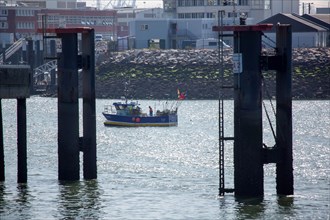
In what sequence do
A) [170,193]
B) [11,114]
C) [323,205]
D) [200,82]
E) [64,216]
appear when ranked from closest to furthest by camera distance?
1. [64,216]
2. [323,205]
3. [170,193]
4. [11,114]
5. [200,82]

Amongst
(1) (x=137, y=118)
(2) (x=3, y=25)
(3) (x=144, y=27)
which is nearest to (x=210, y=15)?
(3) (x=144, y=27)

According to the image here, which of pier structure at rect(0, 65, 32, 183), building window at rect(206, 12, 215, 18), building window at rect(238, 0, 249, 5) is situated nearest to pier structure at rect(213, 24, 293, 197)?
pier structure at rect(0, 65, 32, 183)

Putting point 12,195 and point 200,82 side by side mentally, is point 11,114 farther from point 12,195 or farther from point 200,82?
point 12,195

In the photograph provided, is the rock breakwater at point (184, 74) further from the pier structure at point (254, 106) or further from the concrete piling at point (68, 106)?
the pier structure at point (254, 106)

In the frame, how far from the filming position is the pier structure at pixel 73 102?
45.8m

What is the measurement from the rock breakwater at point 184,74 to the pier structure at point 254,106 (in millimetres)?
83107

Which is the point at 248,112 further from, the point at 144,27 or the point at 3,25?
the point at 3,25

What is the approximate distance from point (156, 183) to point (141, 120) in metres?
42.7

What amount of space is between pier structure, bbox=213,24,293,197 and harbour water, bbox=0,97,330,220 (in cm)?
A: 127

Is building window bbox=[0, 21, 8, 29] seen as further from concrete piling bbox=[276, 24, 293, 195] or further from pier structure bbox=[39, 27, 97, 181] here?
concrete piling bbox=[276, 24, 293, 195]

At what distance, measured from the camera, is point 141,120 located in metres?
93.9

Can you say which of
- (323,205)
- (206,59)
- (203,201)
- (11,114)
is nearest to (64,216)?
(203,201)

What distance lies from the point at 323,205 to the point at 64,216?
891 centimetres

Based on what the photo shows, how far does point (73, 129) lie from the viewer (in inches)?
1805
